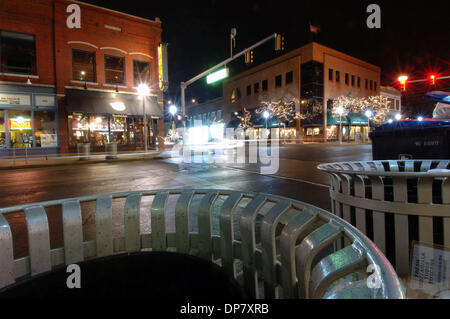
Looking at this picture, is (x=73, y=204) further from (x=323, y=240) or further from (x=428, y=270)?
(x=428, y=270)

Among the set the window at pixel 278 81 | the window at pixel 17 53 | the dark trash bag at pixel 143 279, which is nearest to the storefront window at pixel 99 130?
the window at pixel 17 53

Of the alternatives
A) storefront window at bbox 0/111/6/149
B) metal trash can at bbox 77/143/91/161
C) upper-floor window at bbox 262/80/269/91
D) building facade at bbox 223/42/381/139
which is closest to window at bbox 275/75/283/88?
building facade at bbox 223/42/381/139

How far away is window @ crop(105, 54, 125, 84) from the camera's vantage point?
2064cm

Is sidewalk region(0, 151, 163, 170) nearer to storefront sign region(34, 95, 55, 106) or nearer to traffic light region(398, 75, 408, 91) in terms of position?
storefront sign region(34, 95, 55, 106)

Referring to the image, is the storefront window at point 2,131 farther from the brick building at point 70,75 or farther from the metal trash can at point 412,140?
the metal trash can at point 412,140

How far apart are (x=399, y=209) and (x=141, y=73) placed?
78.2 ft

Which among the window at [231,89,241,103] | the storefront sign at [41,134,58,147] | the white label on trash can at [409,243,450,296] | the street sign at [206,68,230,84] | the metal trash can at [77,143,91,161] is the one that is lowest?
the white label on trash can at [409,243,450,296]

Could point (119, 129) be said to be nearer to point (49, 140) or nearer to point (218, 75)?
point (49, 140)

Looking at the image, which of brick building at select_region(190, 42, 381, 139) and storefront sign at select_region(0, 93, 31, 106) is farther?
brick building at select_region(190, 42, 381, 139)

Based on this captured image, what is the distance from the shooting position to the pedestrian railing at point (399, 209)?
212 centimetres

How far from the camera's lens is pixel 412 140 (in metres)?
4.41

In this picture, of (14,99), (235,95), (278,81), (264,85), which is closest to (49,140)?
(14,99)

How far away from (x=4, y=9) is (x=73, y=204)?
22.3 metres

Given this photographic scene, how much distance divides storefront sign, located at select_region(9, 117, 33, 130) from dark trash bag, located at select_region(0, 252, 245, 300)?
2075 centimetres
